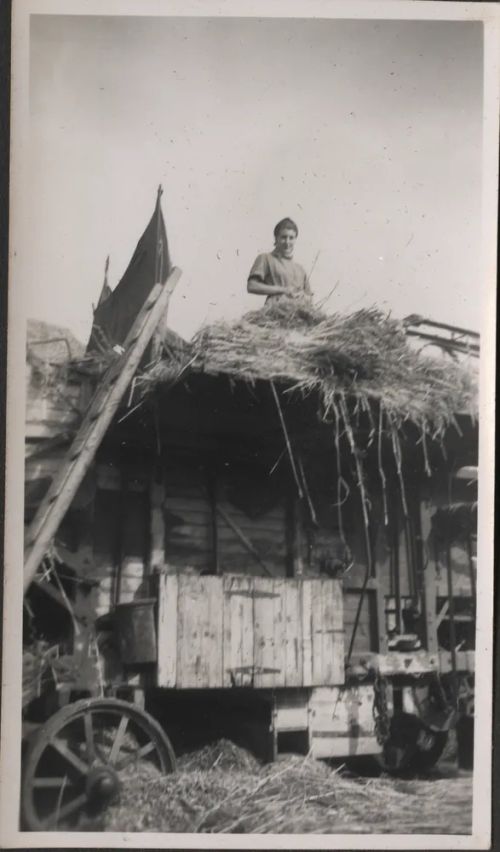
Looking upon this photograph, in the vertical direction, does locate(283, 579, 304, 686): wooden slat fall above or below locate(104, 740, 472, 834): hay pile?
above

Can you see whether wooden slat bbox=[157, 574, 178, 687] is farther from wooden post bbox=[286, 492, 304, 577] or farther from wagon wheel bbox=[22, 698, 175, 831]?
wooden post bbox=[286, 492, 304, 577]

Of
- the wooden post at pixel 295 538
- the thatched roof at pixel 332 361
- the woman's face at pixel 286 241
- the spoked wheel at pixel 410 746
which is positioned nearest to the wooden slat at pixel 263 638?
the wooden post at pixel 295 538

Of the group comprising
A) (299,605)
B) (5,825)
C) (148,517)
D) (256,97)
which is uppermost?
(256,97)

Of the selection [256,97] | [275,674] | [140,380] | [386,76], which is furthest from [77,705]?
[386,76]

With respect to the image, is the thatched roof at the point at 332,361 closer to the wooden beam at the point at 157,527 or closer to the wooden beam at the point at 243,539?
the wooden beam at the point at 157,527

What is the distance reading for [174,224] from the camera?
4047 millimetres

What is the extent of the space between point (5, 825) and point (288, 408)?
78.1 inches

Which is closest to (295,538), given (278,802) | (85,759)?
(278,802)

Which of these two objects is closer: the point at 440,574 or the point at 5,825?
the point at 5,825

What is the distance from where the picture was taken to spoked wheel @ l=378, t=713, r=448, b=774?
406 centimetres

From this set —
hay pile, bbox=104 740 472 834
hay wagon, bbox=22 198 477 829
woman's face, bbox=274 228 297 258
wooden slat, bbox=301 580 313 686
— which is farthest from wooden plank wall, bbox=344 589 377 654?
woman's face, bbox=274 228 297 258

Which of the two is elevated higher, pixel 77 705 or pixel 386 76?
pixel 386 76

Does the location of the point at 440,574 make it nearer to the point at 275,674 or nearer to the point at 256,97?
the point at 275,674

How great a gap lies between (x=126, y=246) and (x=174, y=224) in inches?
8.5
